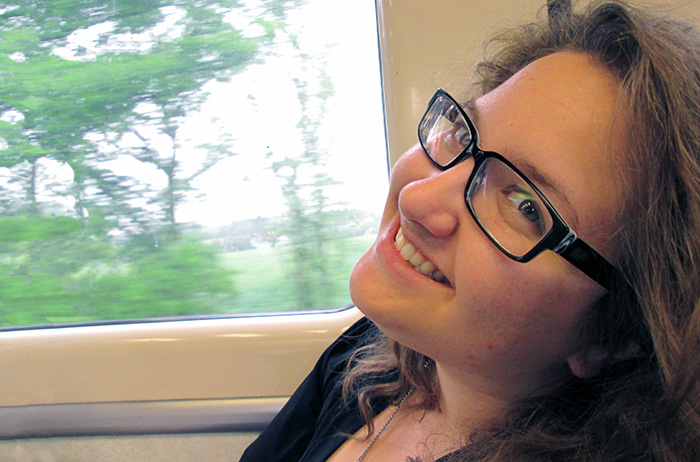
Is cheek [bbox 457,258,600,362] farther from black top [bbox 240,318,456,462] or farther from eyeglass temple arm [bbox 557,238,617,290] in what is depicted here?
black top [bbox 240,318,456,462]

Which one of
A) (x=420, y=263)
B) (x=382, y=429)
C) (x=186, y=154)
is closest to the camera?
(x=420, y=263)

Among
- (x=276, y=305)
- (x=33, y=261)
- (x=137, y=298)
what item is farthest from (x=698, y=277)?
(x=33, y=261)

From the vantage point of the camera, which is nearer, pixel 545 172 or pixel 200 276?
pixel 545 172

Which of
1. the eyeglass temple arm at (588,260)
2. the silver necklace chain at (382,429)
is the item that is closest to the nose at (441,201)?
the eyeglass temple arm at (588,260)

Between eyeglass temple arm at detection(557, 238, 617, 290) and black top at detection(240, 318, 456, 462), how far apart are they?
56 centimetres

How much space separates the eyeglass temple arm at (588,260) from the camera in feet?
2.29

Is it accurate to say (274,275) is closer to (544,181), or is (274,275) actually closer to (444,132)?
(444,132)

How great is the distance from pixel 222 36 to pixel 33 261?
94cm

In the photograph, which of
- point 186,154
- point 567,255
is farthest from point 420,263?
point 186,154

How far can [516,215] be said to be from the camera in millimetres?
739

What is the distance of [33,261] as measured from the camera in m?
1.63

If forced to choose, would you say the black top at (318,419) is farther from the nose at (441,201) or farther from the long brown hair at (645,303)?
the nose at (441,201)

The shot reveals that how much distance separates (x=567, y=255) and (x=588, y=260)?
0.11ft

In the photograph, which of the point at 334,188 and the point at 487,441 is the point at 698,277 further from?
the point at 334,188
